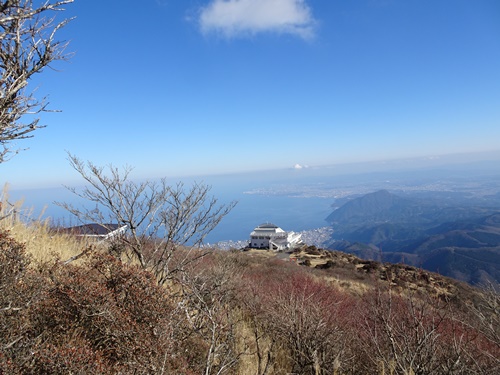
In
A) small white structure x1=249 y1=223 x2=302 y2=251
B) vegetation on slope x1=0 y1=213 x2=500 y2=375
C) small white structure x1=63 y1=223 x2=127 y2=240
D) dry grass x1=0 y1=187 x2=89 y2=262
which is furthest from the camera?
small white structure x1=249 y1=223 x2=302 y2=251

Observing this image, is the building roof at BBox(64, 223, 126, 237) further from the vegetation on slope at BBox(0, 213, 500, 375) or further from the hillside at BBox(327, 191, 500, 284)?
the hillside at BBox(327, 191, 500, 284)

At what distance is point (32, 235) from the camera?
6.71m

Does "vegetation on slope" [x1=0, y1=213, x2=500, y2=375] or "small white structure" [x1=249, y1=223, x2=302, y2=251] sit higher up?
"vegetation on slope" [x1=0, y1=213, x2=500, y2=375]

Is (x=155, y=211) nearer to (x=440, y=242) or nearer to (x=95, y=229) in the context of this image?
(x=95, y=229)

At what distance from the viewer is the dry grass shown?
5879 mm

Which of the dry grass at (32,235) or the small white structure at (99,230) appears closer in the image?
the dry grass at (32,235)

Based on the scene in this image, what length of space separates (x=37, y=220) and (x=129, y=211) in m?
3.34

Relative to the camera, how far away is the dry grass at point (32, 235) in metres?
5.88

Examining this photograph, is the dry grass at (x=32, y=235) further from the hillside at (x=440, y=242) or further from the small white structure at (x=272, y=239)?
the small white structure at (x=272, y=239)

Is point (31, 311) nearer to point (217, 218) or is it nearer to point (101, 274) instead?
point (101, 274)

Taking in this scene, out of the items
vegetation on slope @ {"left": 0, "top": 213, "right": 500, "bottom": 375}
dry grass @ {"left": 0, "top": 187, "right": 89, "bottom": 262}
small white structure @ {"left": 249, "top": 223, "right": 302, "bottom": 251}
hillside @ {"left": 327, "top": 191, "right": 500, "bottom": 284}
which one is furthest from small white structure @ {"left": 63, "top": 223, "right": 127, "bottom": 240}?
small white structure @ {"left": 249, "top": 223, "right": 302, "bottom": 251}

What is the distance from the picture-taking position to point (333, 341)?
442 centimetres

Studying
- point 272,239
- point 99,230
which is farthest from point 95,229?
point 272,239

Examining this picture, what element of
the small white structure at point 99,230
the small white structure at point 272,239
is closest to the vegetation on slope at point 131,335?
the small white structure at point 99,230
